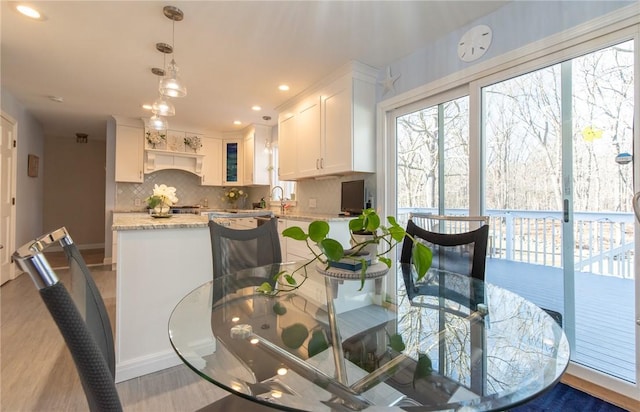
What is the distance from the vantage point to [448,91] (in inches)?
99.8

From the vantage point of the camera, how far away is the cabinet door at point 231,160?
5.66m

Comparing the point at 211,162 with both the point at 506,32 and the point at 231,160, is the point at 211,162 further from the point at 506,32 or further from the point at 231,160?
the point at 506,32

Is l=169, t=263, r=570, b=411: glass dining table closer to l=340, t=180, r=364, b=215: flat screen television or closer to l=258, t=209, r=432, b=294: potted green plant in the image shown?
l=258, t=209, r=432, b=294: potted green plant

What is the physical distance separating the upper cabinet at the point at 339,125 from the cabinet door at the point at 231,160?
2335mm

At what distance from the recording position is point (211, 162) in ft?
18.2

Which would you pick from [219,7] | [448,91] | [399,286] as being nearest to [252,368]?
[399,286]

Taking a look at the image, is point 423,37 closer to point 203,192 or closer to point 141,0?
point 141,0

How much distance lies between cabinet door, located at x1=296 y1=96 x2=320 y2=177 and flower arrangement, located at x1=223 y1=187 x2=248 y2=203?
251cm

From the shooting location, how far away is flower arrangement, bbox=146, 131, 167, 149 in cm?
484

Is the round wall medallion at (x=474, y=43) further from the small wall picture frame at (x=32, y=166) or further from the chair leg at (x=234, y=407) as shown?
the small wall picture frame at (x=32, y=166)

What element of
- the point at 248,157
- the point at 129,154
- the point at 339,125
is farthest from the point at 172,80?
the point at 129,154

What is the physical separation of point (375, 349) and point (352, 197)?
2328 millimetres

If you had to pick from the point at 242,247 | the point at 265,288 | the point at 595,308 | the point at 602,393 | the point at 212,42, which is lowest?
the point at 602,393

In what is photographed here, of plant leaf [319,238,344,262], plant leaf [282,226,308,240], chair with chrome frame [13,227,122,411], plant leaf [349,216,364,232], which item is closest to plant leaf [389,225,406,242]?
plant leaf [349,216,364,232]
